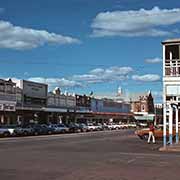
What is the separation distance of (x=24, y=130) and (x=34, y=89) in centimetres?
1733

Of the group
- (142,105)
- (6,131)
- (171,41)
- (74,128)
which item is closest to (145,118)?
(142,105)

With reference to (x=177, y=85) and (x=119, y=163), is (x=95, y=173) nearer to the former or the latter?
(x=119, y=163)

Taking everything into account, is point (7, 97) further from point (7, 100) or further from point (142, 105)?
point (142, 105)

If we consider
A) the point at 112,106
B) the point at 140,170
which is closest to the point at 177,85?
the point at 140,170

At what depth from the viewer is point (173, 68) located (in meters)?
30.5

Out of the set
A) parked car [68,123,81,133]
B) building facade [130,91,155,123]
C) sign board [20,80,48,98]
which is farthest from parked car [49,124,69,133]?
building facade [130,91,155,123]

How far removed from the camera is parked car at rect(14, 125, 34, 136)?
53.1 meters

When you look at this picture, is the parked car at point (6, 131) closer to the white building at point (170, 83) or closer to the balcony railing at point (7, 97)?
the balcony railing at point (7, 97)

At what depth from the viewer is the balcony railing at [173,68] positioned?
30.1 meters

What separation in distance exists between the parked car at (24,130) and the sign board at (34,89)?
11600 mm

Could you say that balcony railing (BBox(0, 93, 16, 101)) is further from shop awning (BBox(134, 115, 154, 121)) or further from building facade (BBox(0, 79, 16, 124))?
shop awning (BBox(134, 115, 154, 121))

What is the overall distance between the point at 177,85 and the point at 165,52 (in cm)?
338

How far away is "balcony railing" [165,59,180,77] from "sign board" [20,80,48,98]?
3919 cm

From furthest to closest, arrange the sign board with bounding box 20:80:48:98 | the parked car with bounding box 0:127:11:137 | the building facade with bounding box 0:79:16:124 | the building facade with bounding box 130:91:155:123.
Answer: the building facade with bounding box 130:91:155:123 < the sign board with bounding box 20:80:48:98 < the building facade with bounding box 0:79:16:124 < the parked car with bounding box 0:127:11:137
